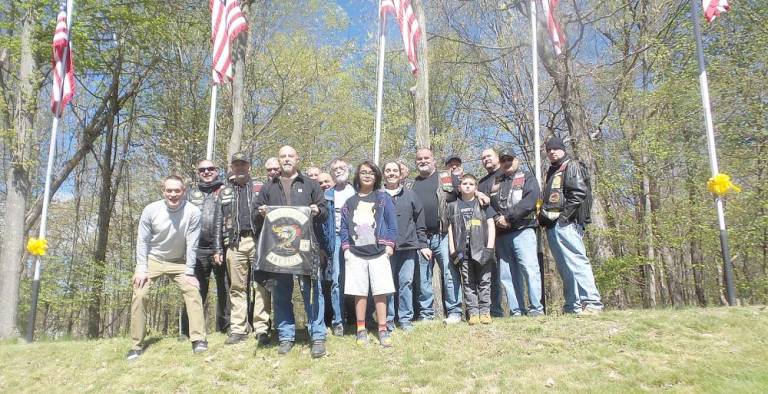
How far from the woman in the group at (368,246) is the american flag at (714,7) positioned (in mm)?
5619

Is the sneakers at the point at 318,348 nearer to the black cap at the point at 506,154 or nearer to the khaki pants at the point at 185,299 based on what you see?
the khaki pants at the point at 185,299

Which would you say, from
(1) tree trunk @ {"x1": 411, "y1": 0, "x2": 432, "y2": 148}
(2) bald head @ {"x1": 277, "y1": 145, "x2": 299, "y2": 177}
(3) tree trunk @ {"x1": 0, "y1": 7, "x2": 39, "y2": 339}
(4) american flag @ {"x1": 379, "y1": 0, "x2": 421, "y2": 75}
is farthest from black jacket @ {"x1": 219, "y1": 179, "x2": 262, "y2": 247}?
(3) tree trunk @ {"x1": 0, "y1": 7, "x2": 39, "y2": 339}

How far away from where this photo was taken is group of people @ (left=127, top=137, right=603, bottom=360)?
5.54 m

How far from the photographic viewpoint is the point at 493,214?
6.22 metres

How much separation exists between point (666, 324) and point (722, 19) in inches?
386

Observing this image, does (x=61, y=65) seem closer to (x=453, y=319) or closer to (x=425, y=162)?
(x=425, y=162)

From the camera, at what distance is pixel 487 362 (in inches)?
187

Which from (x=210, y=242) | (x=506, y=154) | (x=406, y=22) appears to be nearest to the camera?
(x=210, y=242)

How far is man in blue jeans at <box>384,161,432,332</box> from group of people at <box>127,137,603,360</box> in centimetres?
2

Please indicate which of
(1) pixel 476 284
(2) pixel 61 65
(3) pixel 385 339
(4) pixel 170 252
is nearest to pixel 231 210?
(4) pixel 170 252

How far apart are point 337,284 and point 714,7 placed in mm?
6905

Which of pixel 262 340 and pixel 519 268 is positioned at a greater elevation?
pixel 519 268

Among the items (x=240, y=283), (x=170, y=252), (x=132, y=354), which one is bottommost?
(x=132, y=354)

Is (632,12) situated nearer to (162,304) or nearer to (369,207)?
(369,207)
